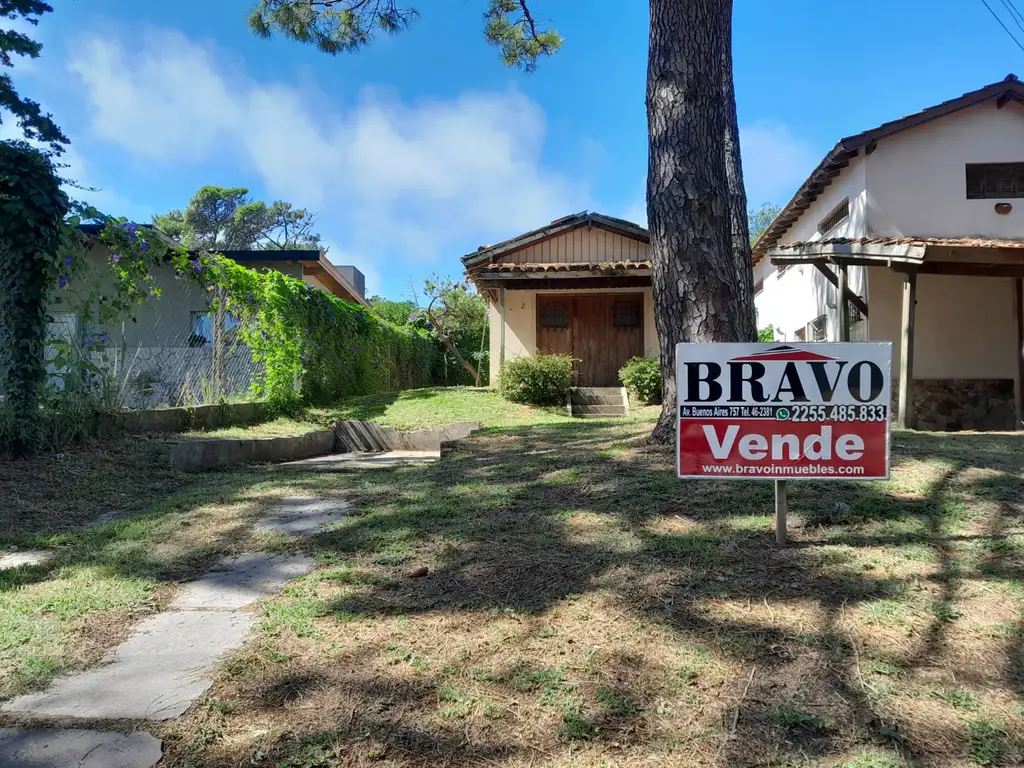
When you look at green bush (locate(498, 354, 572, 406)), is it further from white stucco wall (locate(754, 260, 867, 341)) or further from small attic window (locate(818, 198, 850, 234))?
small attic window (locate(818, 198, 850, 234))

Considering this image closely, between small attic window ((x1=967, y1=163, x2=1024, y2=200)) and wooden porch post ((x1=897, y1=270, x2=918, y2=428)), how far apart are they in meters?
3.08

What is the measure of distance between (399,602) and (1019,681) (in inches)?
87.3

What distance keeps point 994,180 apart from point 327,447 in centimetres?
1175

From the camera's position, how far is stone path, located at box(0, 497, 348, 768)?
1.94 metres

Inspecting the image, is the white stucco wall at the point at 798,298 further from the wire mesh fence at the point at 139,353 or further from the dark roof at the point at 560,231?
the wire mesh fence at the point at 139,353

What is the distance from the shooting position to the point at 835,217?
1323 cm

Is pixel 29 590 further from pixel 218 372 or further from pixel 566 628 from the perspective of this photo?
pixel 218 372

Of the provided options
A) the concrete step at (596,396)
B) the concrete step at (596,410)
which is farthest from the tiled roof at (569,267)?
the concrete step at (596,410)

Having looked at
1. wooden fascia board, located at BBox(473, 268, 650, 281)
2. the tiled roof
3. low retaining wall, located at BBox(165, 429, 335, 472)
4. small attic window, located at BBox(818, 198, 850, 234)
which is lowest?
low retaining wall, located at BBox(165, 429, 335, 472)

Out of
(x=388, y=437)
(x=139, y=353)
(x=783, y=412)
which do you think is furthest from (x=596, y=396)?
(x=783, y=412)

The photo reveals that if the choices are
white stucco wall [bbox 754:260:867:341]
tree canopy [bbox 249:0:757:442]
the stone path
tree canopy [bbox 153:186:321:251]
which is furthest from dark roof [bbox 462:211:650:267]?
tree canopy [bbox 153:186:321:251]

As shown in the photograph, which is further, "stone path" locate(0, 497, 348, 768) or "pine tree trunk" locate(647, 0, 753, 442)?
"pine tree trunk" locate(647, 0, 753, 442)

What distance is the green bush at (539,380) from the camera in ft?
40.4

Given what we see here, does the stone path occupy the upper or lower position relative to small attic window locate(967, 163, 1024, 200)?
lower
